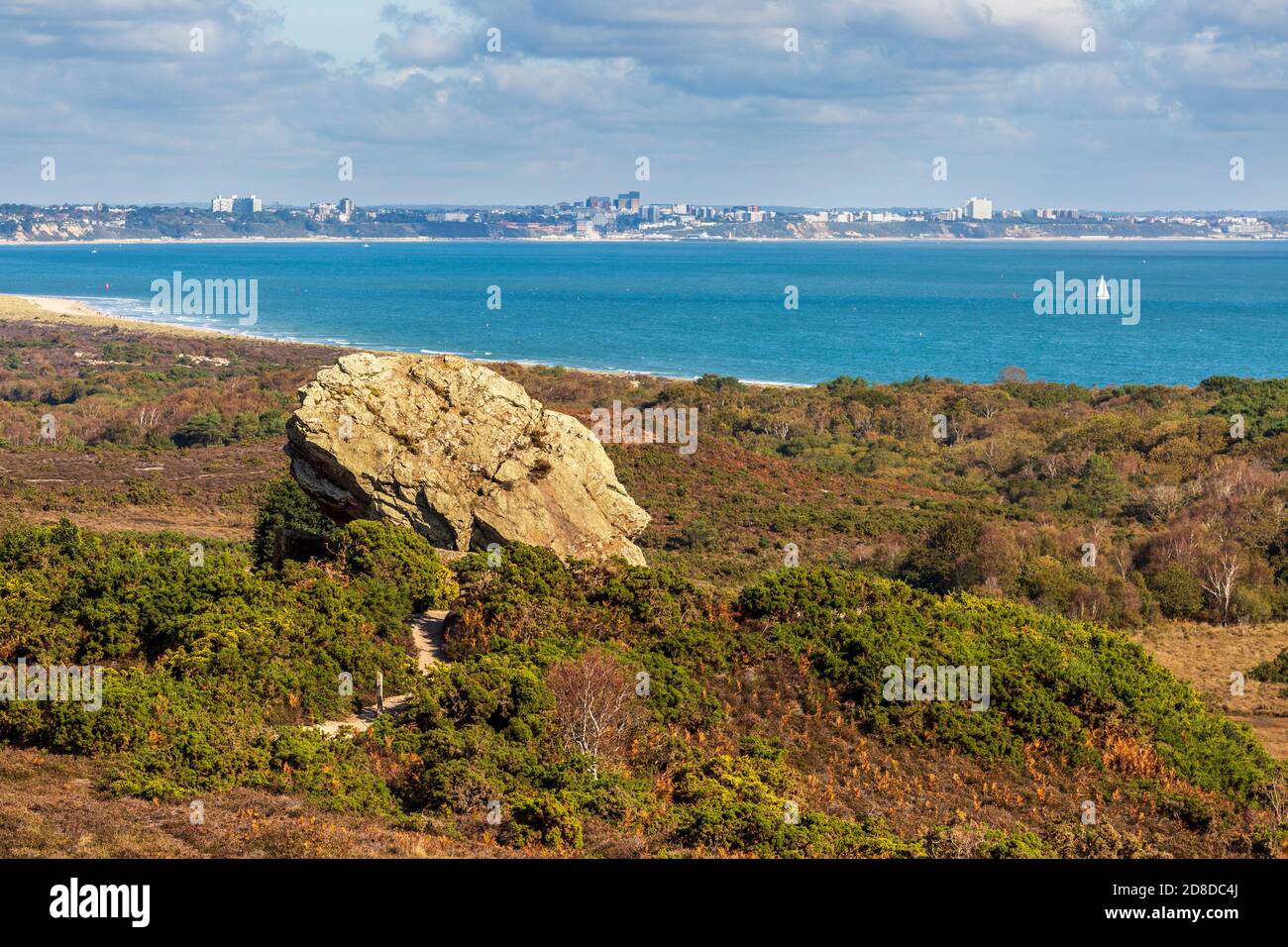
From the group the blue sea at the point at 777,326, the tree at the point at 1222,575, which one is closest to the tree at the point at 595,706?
the tree at the point at 1222,575

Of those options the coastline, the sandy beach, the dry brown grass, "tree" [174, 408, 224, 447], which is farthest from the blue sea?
the dry brown grass

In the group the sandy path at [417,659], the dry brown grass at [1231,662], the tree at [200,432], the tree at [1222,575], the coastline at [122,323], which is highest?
the coastline at [122,323]

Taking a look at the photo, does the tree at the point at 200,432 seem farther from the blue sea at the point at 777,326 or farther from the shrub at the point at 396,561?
the blue sea at the point at 777,326

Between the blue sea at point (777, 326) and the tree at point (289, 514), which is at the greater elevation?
the blue sea at point (777, 326)

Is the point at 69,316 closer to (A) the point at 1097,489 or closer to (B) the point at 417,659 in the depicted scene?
(A) the point at 1097,489

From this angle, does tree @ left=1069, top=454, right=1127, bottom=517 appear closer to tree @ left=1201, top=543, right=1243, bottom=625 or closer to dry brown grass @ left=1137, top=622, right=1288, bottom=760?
tree @ left=1201, top=543, right=1243, bottom=625

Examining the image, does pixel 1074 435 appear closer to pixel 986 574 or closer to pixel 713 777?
pixel 986 574

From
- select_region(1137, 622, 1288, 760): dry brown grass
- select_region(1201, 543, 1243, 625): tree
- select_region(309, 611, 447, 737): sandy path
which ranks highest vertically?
select_region(309, 611, 447, 737): sandy path

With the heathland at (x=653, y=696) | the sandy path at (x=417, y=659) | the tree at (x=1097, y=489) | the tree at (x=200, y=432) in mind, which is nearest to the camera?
the heathland at (x=653, y=696)
